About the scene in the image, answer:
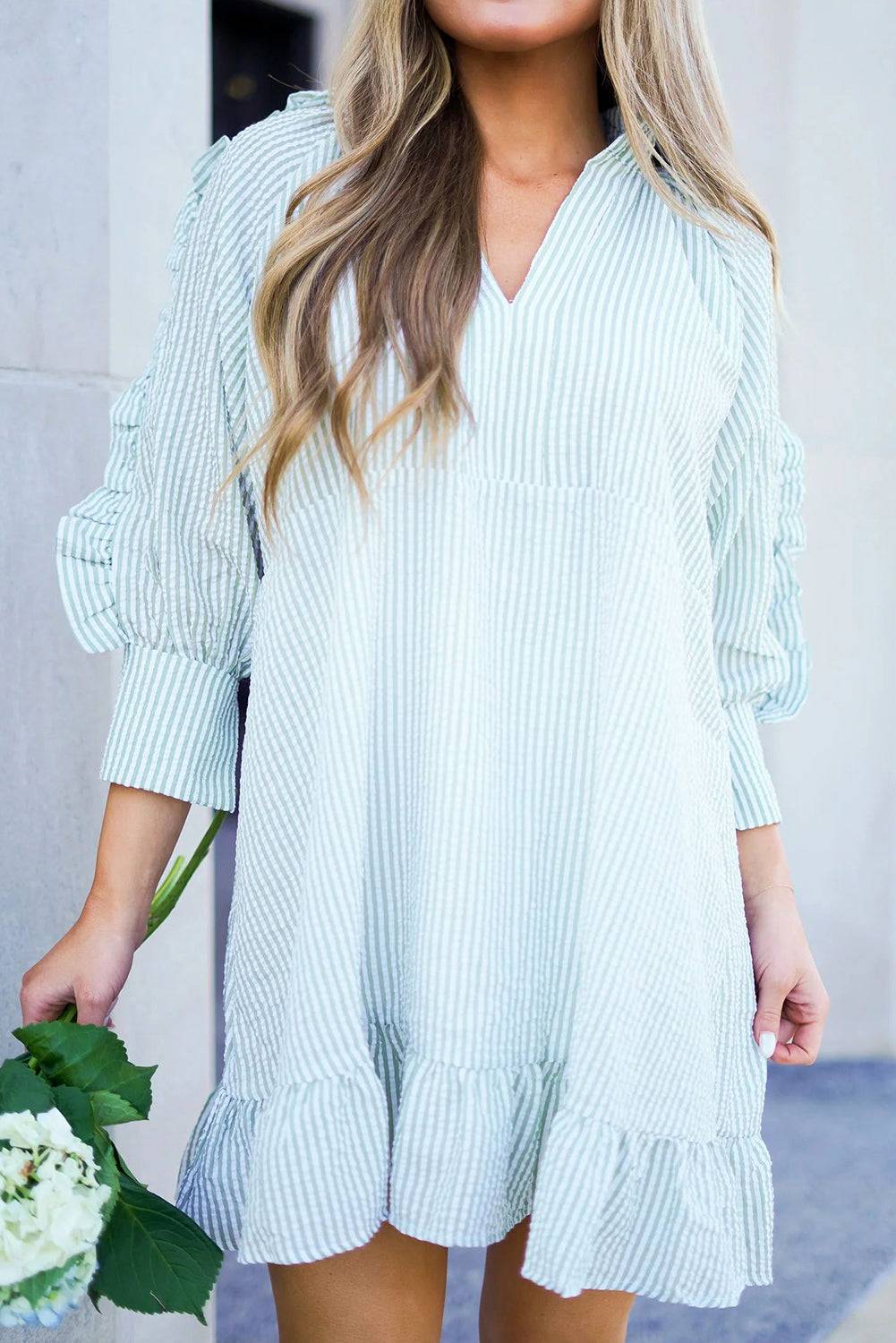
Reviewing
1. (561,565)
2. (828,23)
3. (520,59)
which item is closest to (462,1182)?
(561,565)

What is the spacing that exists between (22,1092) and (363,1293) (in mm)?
342

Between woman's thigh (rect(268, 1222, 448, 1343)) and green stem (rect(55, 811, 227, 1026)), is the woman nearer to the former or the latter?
woman's thigh (rect(268, 1222, 448, 1343))

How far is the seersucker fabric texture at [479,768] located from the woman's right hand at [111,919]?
1.6 inches

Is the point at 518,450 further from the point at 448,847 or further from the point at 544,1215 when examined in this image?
the point at 544,1215

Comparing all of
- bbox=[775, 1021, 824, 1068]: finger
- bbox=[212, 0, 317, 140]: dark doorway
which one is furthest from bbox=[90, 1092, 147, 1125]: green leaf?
bbox=[212, 0, 317, 140]: dark doorway

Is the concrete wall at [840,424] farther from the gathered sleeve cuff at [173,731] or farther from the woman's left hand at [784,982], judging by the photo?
the gathered sleeve cuff at [173,731]

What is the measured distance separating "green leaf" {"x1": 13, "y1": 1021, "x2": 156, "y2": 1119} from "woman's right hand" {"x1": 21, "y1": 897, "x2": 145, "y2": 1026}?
0.06m

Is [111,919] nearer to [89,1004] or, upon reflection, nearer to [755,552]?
[89,1004]

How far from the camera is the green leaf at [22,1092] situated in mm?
1020

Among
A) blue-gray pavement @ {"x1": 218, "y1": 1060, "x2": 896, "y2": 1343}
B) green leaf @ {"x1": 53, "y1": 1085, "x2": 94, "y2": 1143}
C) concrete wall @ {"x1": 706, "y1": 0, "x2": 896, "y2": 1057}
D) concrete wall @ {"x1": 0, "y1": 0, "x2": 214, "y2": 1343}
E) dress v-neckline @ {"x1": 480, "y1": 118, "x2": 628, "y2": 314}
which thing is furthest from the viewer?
concrete wall @ {"x1": 706, "y1": 0, "x2": 896, "y2": 1057}

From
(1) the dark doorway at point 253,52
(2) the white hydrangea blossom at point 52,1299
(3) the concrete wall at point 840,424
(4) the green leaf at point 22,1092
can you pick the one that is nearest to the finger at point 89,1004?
(4) the green leaf at point 22,1092

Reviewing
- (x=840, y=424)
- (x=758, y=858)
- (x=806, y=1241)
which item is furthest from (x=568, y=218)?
(x=840, y=424)

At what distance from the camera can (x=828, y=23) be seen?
3.51m

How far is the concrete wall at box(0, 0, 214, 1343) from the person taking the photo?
1.66 metres
